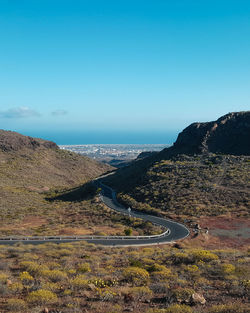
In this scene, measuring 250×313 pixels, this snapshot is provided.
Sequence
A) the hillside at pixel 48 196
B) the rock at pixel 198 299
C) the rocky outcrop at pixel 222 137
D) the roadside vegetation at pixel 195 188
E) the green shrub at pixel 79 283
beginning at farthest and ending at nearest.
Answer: the rocky outcrop at pixel 222 137 → the roadside vegetation at pixel 195 188 → the hillside at pixel 48 196 → the green shrub at pixel 79 283 → the rock at pixel 198 299

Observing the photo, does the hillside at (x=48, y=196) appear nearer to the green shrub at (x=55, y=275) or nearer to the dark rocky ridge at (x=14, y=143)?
the dark rocky ridge at (x=14, y=143)

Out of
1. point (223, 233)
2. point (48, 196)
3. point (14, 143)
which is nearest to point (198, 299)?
point (223, 233)

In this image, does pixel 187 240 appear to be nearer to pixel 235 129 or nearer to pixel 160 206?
pixel 160 206

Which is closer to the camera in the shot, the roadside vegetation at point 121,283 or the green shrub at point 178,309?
the green shrub at point 178,309

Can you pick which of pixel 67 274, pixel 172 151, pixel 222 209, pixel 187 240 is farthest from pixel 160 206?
pixel 172 151

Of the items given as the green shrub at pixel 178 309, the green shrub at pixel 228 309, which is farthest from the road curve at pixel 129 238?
the green shrub at pixel 228 309

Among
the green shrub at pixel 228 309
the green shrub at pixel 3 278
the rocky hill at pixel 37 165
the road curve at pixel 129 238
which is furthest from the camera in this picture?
the rocky hill at pixel 37 165

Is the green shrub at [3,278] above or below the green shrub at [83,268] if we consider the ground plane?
above
